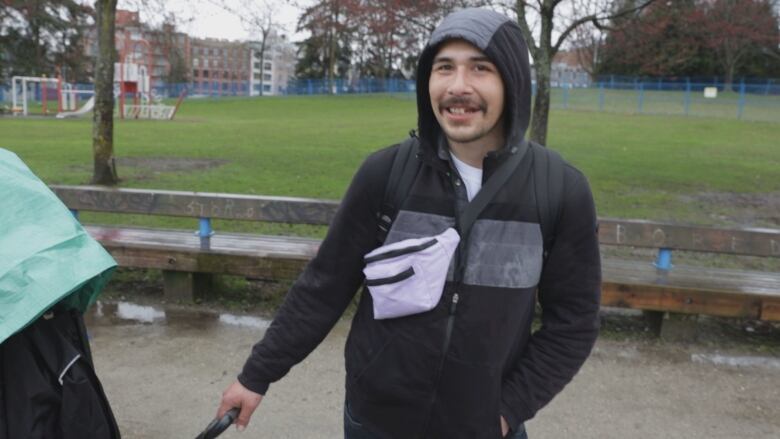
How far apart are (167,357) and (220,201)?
151 centimetres

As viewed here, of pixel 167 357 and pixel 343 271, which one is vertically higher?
pixel 343 271

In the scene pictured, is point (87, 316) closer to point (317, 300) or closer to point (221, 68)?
point (317, 300)

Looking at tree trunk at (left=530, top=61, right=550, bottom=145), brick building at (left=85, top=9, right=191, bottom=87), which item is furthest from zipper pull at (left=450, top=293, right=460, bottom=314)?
brick building at (left=85, top=9, right=191, bottom=87)

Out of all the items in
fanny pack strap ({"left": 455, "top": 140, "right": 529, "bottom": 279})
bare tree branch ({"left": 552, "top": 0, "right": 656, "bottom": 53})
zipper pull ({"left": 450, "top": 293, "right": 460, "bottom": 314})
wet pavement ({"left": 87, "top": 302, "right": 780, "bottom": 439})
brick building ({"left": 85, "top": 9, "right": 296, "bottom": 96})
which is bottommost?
wet pavement ({"left": 87, "top": 302, "right": 780, "bottom": 439})

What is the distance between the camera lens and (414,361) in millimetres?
1722

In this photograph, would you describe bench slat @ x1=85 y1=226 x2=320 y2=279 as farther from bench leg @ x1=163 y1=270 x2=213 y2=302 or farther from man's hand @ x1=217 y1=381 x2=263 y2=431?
man's hand @ x1=217 y1=381 x2=263 y2=431

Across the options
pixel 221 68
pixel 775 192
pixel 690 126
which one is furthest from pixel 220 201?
pixel 221 68

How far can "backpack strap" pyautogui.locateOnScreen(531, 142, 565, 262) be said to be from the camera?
168 centimetres

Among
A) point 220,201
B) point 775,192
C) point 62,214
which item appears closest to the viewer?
point 62,214

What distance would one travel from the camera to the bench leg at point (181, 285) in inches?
216

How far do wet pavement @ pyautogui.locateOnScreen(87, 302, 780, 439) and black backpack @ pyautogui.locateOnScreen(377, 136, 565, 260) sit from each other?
2.12 m

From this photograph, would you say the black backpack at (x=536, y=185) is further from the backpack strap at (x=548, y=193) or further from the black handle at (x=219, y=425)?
the black handle at (x=219, y=425)

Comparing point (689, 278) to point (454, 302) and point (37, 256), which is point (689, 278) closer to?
point (454, 302)

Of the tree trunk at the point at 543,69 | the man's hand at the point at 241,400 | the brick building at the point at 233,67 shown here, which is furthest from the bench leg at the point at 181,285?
the brick building at the point at 233,67
